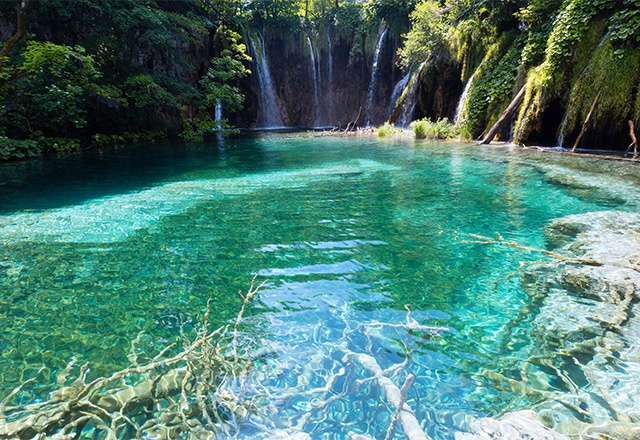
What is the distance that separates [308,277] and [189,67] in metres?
17.2

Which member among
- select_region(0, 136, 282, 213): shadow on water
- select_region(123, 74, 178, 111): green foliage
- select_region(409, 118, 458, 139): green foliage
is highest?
select_region(123, 74, 178, 111): green foliage

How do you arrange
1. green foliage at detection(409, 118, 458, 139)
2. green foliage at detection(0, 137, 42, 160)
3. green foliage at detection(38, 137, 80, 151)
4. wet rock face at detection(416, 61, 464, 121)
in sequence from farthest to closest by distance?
wet rock face at detection(416, 61, 464, 121), green foliage at detection(409, 118, 458, 139), green foliage at detection(38, 137, 80, 151), green foliage at detection(0, 137, 42, 160)

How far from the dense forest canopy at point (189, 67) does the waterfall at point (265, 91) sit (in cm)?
802

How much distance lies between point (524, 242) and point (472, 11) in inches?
635

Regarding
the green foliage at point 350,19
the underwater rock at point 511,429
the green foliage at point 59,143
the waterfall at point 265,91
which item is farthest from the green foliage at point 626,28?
the waterfall at point 265,91

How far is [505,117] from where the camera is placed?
40.5 ft

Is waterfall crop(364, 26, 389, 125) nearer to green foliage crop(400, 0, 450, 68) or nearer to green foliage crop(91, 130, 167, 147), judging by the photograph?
green foliage crop(400, 0, 450, 68)

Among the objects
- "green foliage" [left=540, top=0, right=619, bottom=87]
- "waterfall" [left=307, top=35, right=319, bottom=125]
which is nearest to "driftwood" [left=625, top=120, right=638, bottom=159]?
"green foliage" [left=540, top=0, right=619, bottom=87]

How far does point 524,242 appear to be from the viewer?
12.7 ft

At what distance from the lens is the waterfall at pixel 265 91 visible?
28.6 metres

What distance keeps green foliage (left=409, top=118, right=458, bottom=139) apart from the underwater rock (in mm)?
15724

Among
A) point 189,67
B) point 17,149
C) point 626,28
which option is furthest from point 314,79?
point 626,28

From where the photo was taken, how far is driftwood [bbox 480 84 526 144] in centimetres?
1170

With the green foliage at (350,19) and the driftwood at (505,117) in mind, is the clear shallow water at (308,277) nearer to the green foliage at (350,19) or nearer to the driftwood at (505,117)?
the driftwood at (505,117)
